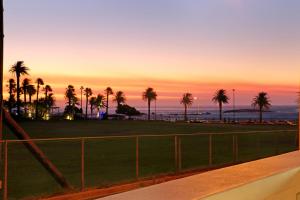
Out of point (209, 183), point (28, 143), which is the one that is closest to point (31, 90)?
point (28, 143)

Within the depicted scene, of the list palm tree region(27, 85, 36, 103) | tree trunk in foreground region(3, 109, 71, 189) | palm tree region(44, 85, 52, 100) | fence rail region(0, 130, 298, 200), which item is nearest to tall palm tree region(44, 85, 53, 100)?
palm tree region(44, 85, 52, 100)

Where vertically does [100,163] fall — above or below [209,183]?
below

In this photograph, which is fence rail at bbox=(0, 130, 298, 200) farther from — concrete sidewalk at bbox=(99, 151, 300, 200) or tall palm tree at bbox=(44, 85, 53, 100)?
tall palm tree at bbox=(44, 85, 53, 100)

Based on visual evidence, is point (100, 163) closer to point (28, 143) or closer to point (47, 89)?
point (28, 143)

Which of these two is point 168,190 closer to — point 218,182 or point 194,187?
point 194,187

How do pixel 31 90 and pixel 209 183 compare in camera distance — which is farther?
pixel 31 90

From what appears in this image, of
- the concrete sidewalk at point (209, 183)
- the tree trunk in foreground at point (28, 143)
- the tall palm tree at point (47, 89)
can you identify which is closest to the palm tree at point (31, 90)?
the tall palm tree at point (47, 89)

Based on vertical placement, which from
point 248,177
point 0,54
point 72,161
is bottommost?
point 72,161

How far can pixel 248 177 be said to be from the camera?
5613mm

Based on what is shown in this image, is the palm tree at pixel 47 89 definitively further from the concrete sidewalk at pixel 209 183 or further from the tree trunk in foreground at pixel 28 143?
the concrete sidewalk at pixel 209 183

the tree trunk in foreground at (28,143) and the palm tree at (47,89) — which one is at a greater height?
the palm tree at (47,89)

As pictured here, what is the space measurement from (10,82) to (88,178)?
449 feet

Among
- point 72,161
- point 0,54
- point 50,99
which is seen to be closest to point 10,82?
point 50,99

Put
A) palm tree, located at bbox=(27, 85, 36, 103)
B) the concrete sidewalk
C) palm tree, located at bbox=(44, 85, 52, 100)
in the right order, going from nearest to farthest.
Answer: the concrete sidewalk → palm tree, located at bbox=(27, 85, 36, 103) → palm tree, located at bbox=(44, 85, 52, 100)
